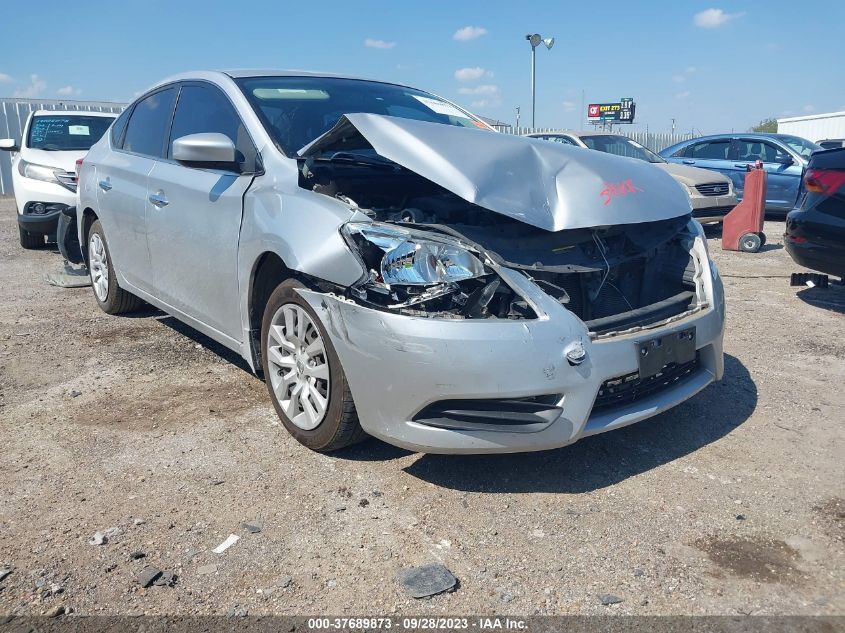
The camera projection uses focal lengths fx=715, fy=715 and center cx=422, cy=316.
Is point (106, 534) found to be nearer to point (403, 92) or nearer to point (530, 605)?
point (530, 605)

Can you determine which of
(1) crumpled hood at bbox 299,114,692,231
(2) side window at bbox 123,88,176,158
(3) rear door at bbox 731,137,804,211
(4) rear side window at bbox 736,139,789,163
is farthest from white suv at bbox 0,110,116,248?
(4) rear side window at bbox 736,139,789,163

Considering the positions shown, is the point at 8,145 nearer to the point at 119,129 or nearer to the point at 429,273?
the point at 119,129

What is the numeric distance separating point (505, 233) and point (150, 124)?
2930 millimetres

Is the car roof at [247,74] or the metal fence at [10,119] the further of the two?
the metal fence at [10,119]

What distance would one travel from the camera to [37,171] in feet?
30.0

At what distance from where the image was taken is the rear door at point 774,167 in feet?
39.3

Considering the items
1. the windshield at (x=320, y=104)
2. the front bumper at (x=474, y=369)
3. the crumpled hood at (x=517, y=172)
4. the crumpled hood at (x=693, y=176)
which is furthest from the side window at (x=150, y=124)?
the crumpled hood at (x=693, y=176)

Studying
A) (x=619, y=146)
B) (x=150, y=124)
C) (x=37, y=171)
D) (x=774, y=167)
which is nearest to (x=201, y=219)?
(x=150, y=124)

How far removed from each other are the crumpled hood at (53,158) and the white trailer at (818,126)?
2597 cm

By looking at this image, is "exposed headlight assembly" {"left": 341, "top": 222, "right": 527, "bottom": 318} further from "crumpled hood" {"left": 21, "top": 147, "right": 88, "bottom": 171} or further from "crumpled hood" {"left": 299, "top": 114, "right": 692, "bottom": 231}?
"crumpled hood" {"left": 21, "top": 147, "right": 88, "bottom": 171}

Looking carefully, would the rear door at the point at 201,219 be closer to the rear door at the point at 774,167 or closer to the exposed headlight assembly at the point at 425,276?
the exposed headlight assembly at the point at 425,276

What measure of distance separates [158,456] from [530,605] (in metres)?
1.89

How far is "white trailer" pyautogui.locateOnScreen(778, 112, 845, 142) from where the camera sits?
92.5 ft

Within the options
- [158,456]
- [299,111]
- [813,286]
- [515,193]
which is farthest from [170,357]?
[813,286]
